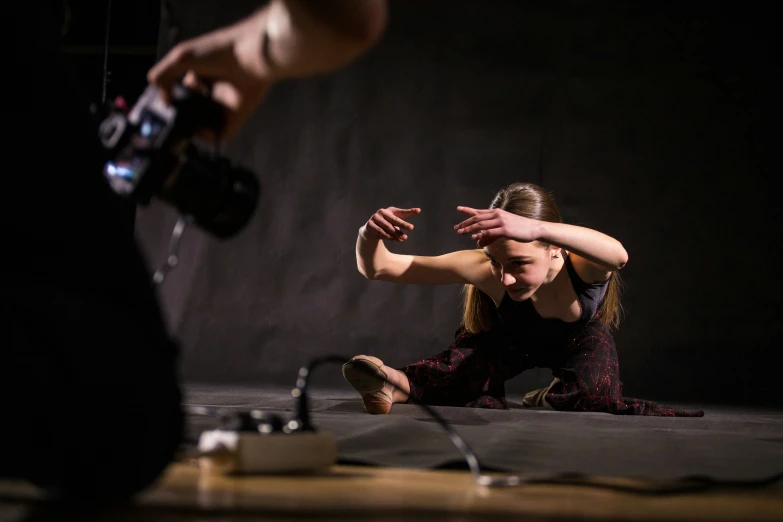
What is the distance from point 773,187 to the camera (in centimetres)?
325

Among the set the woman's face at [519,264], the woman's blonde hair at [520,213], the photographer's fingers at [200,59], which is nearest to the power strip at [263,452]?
the photographer's fingers at [200,59]

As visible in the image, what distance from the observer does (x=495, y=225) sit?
5.82 ft

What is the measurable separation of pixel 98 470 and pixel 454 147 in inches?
117

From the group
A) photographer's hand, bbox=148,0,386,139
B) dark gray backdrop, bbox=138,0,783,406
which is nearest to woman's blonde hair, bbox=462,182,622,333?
dark gray backdrop, bbox=138,0,783,406

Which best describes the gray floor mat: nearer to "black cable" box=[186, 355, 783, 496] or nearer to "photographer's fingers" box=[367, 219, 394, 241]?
"black cable" box=[186, 355, 783, 496]

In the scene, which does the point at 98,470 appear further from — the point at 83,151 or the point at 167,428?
the point at 83,151

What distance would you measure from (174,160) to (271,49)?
15 centimetres

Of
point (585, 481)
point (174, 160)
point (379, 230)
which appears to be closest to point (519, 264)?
point (379, 230)

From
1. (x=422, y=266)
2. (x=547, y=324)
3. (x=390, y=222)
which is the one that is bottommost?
(x=547, y=324)

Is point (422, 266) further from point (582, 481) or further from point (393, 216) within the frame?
point (582, 481)

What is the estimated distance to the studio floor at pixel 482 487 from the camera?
0.62m

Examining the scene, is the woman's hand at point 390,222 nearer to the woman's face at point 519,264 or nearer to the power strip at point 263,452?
the woman's face at point 519,264

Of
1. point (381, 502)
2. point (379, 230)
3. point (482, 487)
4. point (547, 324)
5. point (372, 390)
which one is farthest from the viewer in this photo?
point (547, 324)

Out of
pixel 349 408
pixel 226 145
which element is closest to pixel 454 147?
pixel 226 145
